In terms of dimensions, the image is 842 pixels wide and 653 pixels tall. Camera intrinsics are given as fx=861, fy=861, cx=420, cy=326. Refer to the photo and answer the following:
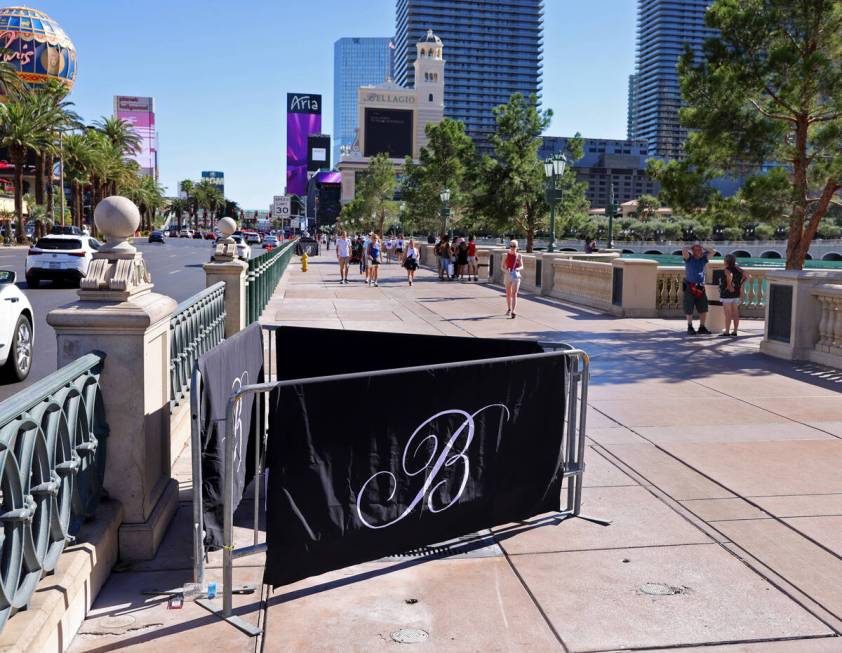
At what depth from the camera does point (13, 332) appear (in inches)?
419

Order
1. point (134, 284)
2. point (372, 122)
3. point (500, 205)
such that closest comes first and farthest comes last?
point (134, 284), point (500, 205), point (372, 122)

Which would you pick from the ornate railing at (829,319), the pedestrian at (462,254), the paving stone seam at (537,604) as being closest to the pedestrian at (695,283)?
the ornate railing at (829,319)

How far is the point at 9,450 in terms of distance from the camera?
11.1ft

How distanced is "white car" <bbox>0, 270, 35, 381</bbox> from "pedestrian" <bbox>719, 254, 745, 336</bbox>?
443 inches

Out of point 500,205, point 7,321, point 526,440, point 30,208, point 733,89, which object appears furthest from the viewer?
point 30,208

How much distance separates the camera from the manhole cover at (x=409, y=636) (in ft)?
13.4

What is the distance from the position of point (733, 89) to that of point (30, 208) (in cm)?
7193

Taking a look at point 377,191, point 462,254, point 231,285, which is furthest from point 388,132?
point 231,285

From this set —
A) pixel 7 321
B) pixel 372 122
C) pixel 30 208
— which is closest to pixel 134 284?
pixel 7 321

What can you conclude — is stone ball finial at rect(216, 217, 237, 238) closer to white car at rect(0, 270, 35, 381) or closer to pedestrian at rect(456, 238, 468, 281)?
white car at rect(0, 270, 35, 381)

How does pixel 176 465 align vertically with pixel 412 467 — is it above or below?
below

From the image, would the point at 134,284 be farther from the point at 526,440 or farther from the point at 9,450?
the point at 526,440

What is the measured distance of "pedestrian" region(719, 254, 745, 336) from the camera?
1525cm

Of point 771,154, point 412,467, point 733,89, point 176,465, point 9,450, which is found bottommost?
point 176,465
